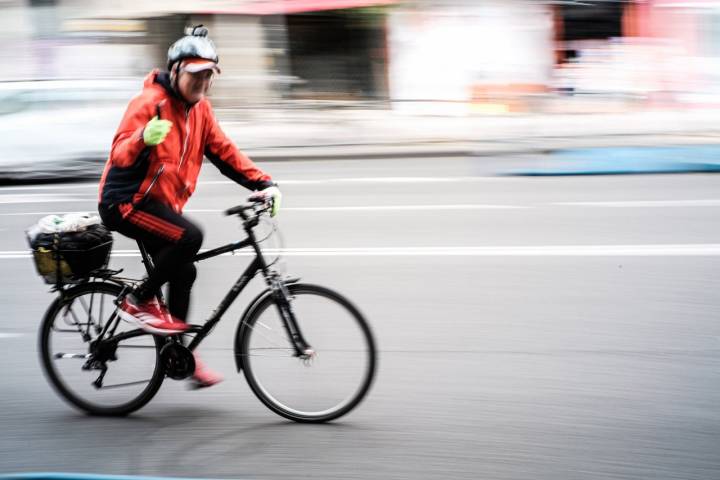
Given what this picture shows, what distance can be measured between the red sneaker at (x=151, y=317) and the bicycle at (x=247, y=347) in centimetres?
6

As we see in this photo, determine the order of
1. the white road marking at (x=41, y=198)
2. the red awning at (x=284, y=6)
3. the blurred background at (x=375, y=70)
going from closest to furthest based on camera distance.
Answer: the white road marking at (x=41, y=198) < the blurred background at (x=375, y=70) < the red awning at (x=284, y=6)

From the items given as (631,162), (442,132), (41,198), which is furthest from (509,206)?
(442,132)

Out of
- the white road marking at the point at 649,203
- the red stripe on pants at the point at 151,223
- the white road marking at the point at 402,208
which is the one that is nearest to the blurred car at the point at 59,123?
the white road marking at the point at 402,208

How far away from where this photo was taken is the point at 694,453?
12.3 feet

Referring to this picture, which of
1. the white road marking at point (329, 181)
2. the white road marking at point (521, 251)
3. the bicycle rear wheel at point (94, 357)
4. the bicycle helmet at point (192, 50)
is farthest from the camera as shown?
the white road marking at point (329, 181)

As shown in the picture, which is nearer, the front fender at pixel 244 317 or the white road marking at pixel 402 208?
the front fender at pixel 244 317

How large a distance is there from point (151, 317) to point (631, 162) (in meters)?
8.75

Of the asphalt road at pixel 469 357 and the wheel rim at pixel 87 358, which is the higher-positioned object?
the wheel rim at pixel 87 358

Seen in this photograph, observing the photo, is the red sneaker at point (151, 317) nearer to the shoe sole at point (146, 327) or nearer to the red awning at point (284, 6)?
the shoe sole at point (146, 327)

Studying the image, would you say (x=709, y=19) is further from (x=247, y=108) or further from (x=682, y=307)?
(x=682, y=307)

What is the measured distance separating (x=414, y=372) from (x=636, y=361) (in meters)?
1.23

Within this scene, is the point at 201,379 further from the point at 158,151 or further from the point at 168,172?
the point at 158,151

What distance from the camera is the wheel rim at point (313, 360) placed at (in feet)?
13.2

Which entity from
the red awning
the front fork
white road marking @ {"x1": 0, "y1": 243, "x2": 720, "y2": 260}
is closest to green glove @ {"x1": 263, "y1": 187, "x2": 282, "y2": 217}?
the front fork
